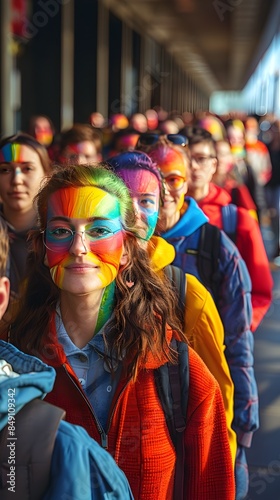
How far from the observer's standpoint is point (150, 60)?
28797mm

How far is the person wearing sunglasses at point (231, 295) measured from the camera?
3201mm

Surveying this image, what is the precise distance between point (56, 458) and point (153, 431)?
1.91ft

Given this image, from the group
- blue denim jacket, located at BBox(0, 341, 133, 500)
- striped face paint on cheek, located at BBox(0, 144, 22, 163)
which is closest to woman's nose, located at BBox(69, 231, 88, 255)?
blue denim jacket, located at BBox(0, 341, 133, 500)

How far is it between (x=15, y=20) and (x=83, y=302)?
437 inches

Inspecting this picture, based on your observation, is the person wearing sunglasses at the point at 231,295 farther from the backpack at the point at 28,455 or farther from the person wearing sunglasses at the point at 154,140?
the backpack at the point at 28,455

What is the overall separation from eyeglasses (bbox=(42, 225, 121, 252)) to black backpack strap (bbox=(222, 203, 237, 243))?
197 cm

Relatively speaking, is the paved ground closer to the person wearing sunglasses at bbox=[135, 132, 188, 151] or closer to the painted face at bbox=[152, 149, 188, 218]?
the painted face at bbox=[152, 149, 188, 218]

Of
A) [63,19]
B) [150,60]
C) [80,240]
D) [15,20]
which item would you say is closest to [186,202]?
[80,240]

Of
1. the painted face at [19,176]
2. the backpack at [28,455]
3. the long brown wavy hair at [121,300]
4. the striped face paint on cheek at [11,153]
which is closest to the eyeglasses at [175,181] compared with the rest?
the painted face at [19,176]

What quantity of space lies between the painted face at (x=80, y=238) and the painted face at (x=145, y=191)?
74 centimetres

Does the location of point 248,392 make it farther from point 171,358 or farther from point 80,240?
point 80,240

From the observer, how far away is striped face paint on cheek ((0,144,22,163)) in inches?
151

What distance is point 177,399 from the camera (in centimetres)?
211

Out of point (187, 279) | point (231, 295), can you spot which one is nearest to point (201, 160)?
point (231, 295)
